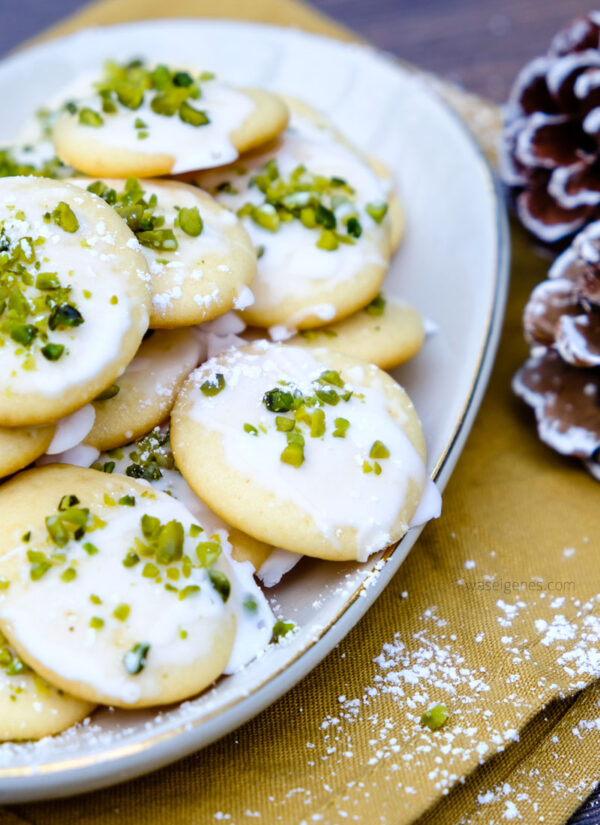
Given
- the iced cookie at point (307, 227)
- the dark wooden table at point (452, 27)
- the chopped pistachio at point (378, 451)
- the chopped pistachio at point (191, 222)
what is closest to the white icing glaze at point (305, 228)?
the iced cookie at point (307, 227)

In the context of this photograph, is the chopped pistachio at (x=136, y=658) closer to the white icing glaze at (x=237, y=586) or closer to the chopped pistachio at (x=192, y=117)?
the white icing glaze at (x=237, y=586)

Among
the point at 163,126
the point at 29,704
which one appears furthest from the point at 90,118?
the point at 29,704

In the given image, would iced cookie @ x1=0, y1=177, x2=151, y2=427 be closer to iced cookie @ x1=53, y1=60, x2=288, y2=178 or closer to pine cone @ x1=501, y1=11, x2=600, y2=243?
iced cookie @ x1=53, y1=60, x2=288, y2=178

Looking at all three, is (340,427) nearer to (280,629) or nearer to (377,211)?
(280,629)

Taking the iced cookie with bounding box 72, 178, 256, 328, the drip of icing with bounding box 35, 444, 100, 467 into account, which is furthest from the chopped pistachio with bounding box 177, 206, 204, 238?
the drip of icing with bounding box 35, 444, 100, 467

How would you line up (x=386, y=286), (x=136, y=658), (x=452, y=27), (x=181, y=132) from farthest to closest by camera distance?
(x=452, y=27) → (x=386, y=286) → (x=181, y=132) → (x=136, y=658)
